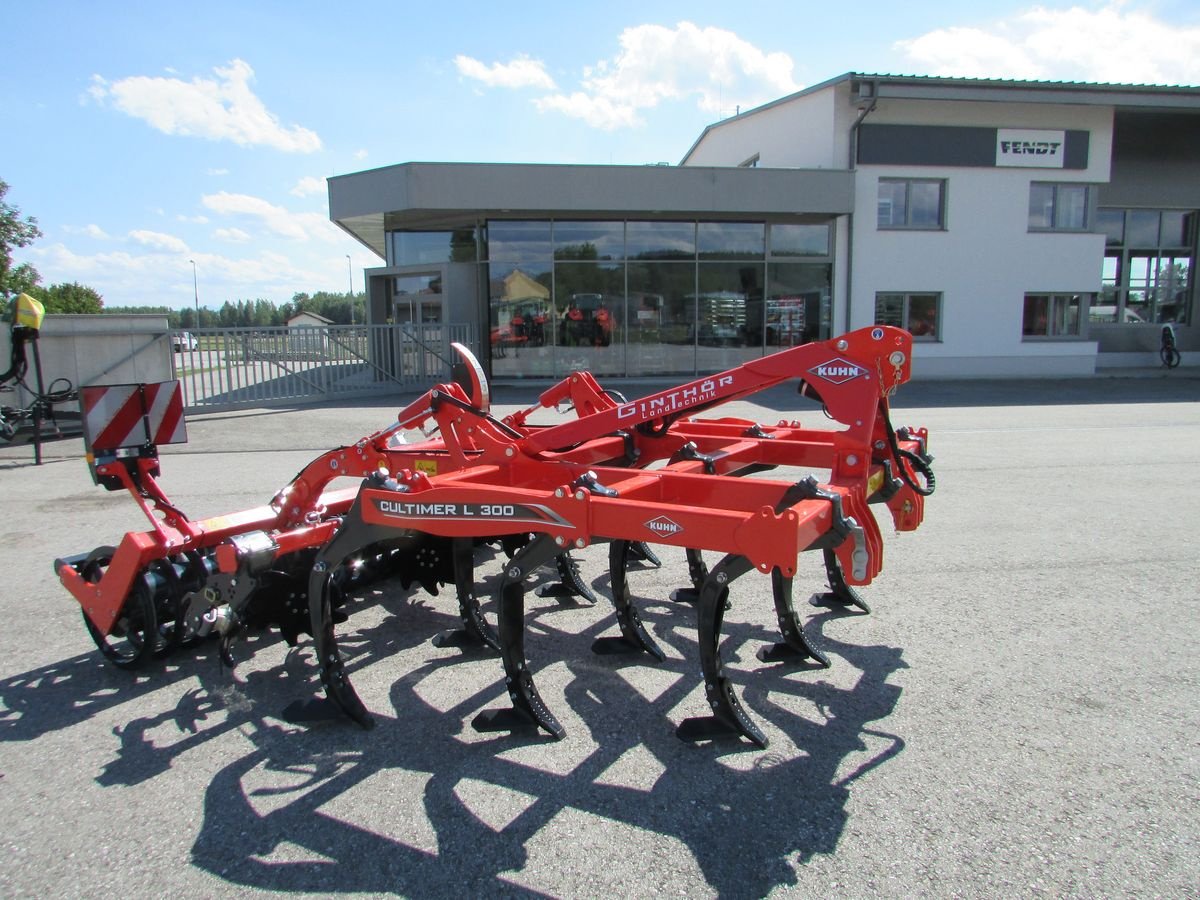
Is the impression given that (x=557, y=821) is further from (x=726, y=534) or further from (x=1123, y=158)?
(x=1123, y=158)

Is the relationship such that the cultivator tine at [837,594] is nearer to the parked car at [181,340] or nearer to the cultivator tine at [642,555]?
the cultivator tine at [642,555]

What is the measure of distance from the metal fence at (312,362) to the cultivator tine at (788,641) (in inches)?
553

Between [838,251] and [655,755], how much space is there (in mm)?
19029

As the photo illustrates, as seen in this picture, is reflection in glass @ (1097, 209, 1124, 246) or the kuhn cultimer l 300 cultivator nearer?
the kuhn cultimer l 300 cultivator

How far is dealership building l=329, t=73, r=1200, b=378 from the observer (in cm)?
1988

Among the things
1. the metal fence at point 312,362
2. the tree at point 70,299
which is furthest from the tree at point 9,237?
the metal fence at point 312,362

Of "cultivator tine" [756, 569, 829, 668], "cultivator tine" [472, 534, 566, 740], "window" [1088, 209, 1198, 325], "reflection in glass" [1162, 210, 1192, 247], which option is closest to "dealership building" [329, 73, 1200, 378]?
"window" [1088, 209, 1198, 325]

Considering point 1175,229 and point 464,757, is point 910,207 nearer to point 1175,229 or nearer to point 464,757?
point 1175,229

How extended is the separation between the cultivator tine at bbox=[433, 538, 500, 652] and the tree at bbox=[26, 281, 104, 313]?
145 feet

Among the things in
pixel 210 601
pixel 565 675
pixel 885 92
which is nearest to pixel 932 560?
pixel 565 675

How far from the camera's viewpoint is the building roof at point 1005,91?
19.2 meters

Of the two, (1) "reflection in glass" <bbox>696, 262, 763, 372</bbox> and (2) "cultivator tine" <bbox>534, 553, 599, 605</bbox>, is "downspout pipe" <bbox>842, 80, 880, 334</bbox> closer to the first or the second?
(1) "reflection in glass" <bbox>696, 262, 763, 372</bbox>

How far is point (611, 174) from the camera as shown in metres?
18.4

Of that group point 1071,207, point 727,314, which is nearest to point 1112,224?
point 1071,207
